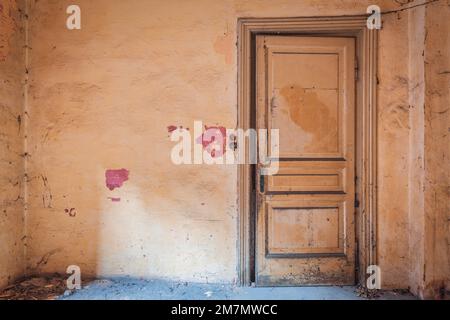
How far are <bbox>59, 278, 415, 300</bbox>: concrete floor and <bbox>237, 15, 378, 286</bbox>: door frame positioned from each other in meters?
0.18

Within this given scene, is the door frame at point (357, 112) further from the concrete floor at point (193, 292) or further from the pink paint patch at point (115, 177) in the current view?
the pink paint patch at point (115, 177)

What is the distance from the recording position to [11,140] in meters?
2.71

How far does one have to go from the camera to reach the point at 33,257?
284 centimetres

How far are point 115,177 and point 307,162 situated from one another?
5.65ft

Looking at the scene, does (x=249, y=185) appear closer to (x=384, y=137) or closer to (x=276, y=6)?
(x=384, y=137)

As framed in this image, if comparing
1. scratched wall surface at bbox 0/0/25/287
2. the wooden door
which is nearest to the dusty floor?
the wooden door

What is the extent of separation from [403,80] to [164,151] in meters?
2.16

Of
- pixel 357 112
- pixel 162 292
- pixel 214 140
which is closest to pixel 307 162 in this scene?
pixel 357 112

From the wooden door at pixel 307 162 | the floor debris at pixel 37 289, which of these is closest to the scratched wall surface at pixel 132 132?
the floor debris at pixel 37 289

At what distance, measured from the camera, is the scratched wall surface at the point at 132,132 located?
9.14 feet

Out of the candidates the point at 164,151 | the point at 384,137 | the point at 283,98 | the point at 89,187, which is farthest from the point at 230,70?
the point at 89,187

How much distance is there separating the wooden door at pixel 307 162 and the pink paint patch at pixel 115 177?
1.21 m

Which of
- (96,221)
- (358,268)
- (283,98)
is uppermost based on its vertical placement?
(283,98)

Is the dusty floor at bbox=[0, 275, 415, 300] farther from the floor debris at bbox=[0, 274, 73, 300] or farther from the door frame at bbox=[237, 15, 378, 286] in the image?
the door frame at bbox=[237, 15, 378, 286]
